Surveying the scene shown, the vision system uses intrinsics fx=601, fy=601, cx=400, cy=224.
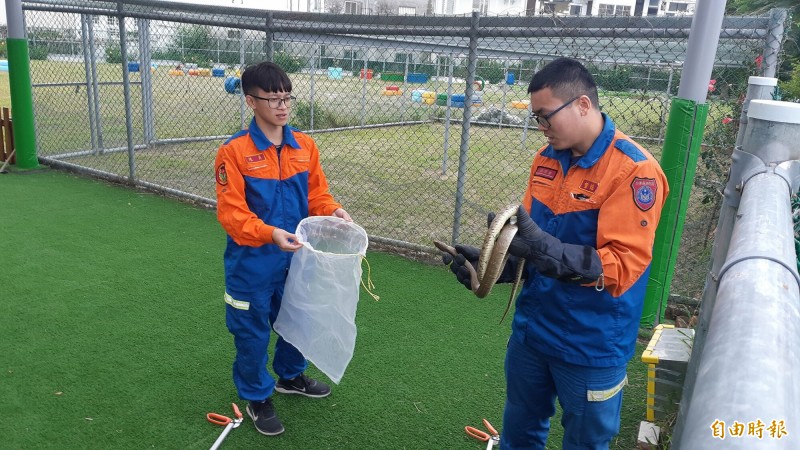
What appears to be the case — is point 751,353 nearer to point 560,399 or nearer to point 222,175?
point 560,399

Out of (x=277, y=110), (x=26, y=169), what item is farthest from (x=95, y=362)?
(x=26, y=169)

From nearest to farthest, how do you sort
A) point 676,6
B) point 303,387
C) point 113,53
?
point 303,387
point 113,53
point 676,6

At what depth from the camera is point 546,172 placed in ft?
6.98

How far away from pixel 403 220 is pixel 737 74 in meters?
3.74

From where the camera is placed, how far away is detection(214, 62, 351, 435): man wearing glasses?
2754 mm

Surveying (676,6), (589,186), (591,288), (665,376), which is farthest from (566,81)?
(676,6)

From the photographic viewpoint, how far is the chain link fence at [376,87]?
15.4 ft

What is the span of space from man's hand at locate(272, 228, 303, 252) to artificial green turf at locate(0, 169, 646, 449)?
3.50 feet

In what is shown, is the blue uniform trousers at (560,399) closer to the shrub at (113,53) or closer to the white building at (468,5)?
the shrub at (113,53)

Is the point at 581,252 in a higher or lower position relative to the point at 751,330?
lower

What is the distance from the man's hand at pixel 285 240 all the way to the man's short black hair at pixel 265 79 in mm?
691

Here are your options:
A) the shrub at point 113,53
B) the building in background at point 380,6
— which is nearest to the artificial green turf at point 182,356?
the shrub at point 113,53

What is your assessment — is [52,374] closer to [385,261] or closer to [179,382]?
[179,382]

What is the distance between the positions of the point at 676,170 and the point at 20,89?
812cm
